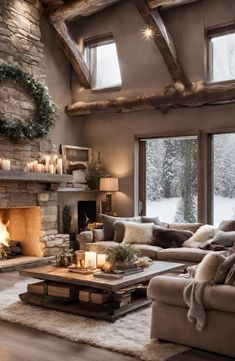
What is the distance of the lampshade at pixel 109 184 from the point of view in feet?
29.5

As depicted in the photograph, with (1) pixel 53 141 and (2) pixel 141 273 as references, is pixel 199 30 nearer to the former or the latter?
(1) pixel 53 141

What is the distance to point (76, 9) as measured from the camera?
8273 millimetres

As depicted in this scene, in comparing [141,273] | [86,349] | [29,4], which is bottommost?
[86,349]

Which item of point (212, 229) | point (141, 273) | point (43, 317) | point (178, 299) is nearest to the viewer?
point (178, 299)

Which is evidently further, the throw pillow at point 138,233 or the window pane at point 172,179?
the window pane at point 172,179

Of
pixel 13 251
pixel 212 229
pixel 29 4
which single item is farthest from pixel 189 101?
pixel 13 251

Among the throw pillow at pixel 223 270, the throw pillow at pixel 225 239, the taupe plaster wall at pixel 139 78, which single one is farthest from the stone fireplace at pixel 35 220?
the throw pillow at pixel 223 270

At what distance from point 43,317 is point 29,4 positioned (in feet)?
19.7

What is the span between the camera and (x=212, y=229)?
7055mm

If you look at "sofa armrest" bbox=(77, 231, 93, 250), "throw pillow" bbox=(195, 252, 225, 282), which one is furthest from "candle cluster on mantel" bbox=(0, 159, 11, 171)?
"throw pillow" bbox=(195, 252, 225, 282)

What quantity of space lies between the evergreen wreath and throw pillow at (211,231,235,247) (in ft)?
11.9

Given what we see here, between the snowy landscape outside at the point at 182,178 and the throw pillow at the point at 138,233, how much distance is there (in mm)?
1342

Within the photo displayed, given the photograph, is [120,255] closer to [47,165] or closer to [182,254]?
[182,254]

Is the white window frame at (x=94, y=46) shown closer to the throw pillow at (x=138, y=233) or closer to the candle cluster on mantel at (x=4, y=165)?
the candle cluster on mantel at (x=4, y=165)
